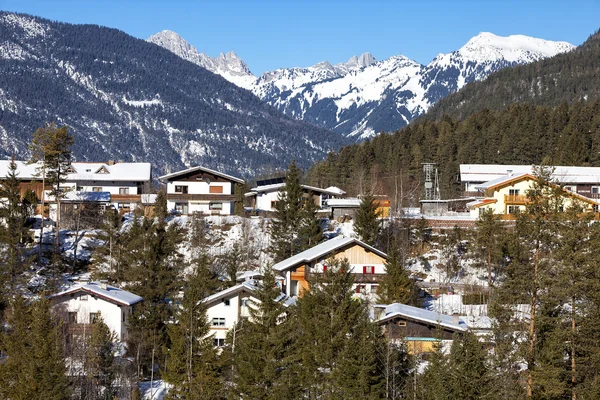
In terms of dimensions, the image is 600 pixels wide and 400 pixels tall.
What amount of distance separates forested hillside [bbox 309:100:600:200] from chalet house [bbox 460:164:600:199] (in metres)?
5.28

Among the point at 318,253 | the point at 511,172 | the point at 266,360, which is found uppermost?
the point at 511,172

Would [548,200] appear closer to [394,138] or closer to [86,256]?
[86,256]

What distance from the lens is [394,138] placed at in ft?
389

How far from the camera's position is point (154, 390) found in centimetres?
4072

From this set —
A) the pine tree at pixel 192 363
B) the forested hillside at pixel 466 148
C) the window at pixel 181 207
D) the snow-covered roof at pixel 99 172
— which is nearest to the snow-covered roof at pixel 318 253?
the pine tree at pixel 192 363

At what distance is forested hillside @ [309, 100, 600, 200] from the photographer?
4050 inches

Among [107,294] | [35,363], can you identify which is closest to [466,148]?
[107,294]

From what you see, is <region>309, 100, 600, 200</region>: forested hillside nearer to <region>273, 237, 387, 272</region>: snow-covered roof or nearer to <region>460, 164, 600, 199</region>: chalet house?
<region>460, 164, 600, 199</region>: chalet house

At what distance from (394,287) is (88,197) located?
129 feet

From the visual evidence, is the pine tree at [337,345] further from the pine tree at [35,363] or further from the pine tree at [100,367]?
the pine tree at [35,363]

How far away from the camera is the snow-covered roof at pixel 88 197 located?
80.1 metres

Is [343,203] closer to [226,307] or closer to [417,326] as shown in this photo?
[226,307]

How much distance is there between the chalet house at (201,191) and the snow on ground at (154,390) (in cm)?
3900

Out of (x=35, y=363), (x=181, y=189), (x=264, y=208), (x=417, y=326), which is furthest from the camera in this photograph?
(x=264, y=208)
